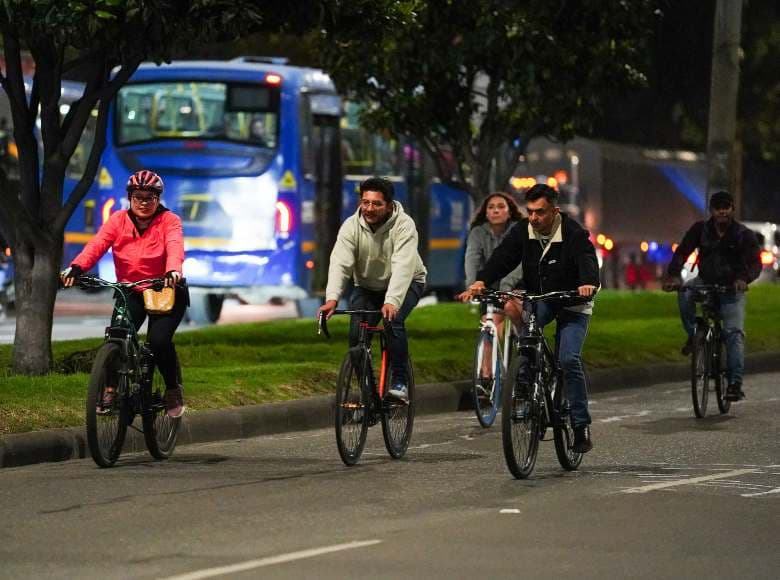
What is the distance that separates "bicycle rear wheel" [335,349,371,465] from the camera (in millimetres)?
11945

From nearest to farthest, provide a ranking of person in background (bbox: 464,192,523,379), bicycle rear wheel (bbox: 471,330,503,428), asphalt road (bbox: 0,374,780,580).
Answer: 1. asphalt road (bbox: 0,374,780,580)
2. bicycle rear wheel (bbox: 471,330,503,428)
3. person in background (bbox: 464,192,523,379)

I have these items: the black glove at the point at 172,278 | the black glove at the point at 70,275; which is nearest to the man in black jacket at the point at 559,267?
the black glove at the point at 172,278

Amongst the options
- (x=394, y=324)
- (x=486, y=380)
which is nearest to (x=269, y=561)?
(x=394, y=324)

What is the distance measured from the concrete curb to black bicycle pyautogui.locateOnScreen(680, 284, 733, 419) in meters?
2.08

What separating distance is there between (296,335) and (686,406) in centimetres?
559

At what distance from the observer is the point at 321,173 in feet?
97.7

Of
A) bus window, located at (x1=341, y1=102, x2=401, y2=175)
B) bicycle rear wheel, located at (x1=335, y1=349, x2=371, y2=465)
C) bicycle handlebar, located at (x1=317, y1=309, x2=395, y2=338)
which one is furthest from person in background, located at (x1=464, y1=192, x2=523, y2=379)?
bus window, located at (x1=341, y1=102, x2=401, y2=175)

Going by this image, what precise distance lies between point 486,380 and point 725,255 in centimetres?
229

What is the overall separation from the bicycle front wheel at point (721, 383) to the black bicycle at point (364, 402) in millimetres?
4055

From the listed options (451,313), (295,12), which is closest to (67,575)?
(295,12)

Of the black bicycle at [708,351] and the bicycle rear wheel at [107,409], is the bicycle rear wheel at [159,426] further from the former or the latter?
the black bicycle at [708,351]

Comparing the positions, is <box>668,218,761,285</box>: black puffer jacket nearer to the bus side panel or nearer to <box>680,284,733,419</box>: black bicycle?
<box>680,284,733,419</box>: black bicycle

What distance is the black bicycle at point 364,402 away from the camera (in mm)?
11984

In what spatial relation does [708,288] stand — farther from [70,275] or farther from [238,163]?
[238,163]
